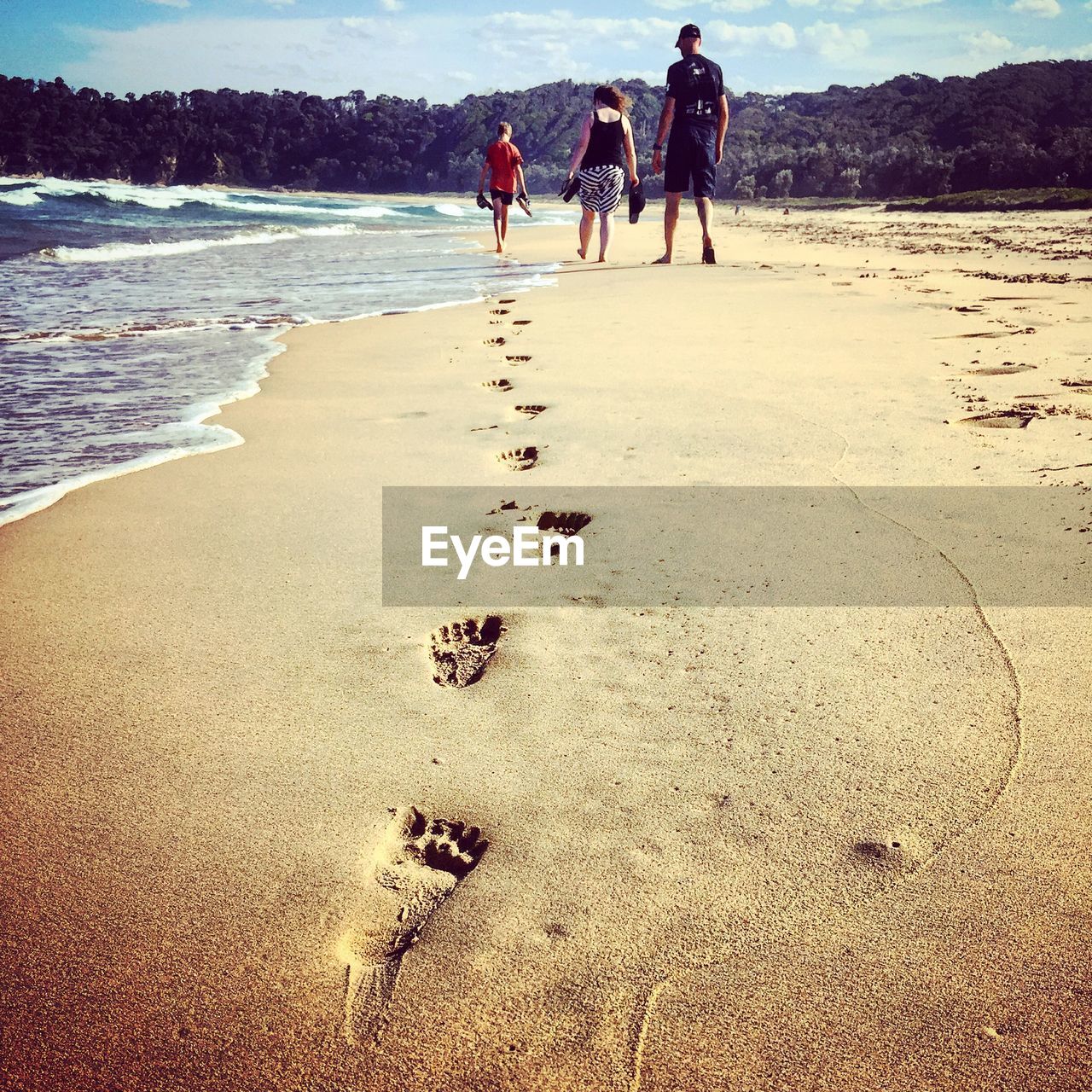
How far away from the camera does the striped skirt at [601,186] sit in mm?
7668

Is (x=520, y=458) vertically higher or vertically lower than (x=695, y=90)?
lower

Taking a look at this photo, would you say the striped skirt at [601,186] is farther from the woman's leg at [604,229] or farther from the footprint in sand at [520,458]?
the footprint in sand at [520,458]

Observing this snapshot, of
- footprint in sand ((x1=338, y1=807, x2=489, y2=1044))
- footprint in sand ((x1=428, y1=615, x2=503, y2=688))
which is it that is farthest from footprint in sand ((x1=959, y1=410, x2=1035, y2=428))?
footprint in sand ((x1=338, y1=807, x2=489, y2=1044))

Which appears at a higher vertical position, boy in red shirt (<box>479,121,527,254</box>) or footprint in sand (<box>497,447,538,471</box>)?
boy in red shirt (<box>479,121,527,254</box>)

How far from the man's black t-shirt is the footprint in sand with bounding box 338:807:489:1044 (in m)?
6.86

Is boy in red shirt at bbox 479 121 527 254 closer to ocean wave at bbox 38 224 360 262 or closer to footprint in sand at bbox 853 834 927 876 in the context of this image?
A: ocean wave at bbox 38 224 360 262

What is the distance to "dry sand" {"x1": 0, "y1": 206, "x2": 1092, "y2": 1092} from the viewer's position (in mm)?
933

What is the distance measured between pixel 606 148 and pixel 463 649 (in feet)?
23.8

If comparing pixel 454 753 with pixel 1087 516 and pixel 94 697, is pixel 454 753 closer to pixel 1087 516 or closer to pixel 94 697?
pixel 94 697

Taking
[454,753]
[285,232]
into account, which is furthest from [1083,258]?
[285,232]

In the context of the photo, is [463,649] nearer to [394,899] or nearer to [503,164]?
[394,899]

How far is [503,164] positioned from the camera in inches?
361

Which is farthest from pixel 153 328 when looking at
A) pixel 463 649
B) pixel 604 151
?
pixel 463 649

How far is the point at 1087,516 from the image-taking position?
2.06 metres
